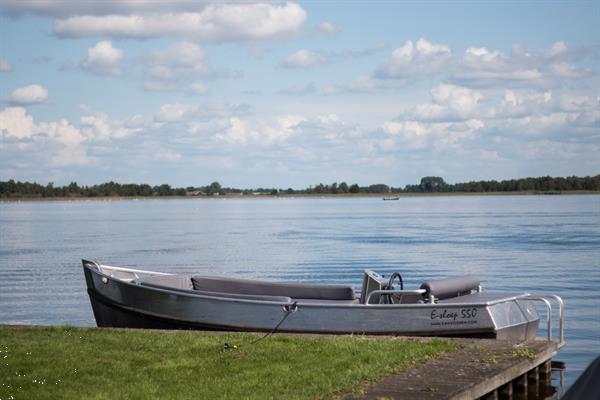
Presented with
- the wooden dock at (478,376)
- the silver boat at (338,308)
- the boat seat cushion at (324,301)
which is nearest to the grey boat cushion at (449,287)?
the silver boat at (338,308)

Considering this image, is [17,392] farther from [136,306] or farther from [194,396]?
[136,306]

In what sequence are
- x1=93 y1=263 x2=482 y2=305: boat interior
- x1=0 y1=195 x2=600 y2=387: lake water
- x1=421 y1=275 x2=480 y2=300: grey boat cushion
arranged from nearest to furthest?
1. x1=421 y1=275 x2=480 y2=300: grey boat cushion
2. x1=93 y1=263 x2=482 y2=305: boat interior
3. x1=0 y1=195 x2=600 y2=387: lake water

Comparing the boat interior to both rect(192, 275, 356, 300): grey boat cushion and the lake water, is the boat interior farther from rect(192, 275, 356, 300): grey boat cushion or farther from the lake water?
the lake water

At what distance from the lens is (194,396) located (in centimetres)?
1008

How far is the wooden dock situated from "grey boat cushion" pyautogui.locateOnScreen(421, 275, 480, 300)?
5.10 ft

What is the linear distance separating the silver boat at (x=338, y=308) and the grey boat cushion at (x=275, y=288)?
0.06 feet

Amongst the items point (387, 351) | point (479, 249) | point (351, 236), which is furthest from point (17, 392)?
point (351, 236)

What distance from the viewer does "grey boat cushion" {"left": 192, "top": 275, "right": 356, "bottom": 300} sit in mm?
16812

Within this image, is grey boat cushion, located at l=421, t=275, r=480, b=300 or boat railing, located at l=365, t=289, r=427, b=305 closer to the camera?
boat railing, located at l=365, t=289, r=427, b=305

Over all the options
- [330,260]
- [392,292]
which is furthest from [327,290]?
[330,260]

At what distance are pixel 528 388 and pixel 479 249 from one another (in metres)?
36.9

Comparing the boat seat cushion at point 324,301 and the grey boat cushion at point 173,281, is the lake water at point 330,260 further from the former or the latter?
the grey boat cushion at point 173,281

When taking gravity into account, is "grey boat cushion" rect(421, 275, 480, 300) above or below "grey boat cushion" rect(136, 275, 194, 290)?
above

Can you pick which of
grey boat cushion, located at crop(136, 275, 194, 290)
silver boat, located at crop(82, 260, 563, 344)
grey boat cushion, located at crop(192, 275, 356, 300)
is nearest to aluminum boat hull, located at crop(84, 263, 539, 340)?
silver boat, located at crop(82, 260, 563, 344)
